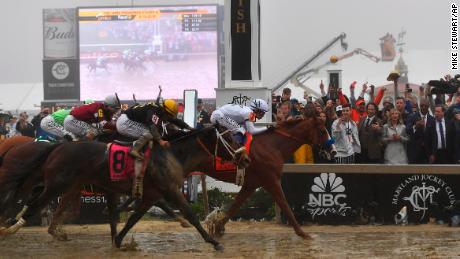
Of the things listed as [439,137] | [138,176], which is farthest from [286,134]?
[439,137]

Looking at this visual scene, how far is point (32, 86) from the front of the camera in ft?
212

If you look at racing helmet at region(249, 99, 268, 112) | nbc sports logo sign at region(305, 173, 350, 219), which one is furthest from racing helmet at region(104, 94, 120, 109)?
nbc sports logo sign at region(305, 173, 350, 219)

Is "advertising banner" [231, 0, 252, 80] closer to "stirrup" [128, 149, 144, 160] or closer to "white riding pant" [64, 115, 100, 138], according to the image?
"white riding pant" [64, 115, 100, 138]

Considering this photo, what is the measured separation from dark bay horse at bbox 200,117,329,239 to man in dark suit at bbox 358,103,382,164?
2482 mm

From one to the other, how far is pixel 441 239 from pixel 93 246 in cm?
519

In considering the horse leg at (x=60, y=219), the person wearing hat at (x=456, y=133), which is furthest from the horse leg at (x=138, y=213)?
the person wearing hat at (x=456, y=133)

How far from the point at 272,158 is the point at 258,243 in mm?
1585

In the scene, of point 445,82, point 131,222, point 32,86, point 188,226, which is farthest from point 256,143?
point 32,86

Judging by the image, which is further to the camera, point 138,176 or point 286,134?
point 286,134

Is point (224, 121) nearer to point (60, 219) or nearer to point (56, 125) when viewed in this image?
point (56, 125)

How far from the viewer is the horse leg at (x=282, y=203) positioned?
13.1 meters

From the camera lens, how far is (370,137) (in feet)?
53.7

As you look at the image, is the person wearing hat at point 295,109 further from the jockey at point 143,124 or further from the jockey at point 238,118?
the jockey at point 143,124

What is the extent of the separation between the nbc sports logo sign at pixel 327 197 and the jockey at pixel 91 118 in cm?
408
